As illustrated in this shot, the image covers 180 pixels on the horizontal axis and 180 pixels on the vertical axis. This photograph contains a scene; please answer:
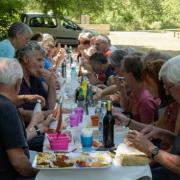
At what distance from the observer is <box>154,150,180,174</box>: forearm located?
227cm

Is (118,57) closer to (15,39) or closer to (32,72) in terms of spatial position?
(32,72)

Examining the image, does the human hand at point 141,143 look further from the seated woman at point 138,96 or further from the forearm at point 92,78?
the forearm at point 92,78

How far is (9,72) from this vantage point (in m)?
2.53

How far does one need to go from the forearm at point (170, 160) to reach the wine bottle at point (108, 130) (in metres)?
0.40

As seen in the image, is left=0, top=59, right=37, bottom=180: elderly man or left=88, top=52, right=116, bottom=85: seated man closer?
left=0, top=59, right=37, bottom=180: elderly man

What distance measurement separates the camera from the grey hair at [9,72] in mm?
2518

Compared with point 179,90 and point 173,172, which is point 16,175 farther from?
point 179,90

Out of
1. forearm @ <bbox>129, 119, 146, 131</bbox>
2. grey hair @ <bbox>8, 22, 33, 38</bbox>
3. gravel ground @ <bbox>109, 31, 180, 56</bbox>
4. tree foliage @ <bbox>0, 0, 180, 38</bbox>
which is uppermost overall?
tree foliage @ <bbox>0, 0, 180, 38</bbox>

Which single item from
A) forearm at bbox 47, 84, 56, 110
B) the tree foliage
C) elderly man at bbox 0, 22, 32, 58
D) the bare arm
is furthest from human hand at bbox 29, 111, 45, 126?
the tree foliage

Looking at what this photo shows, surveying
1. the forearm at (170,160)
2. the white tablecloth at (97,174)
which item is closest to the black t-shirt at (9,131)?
the white tablecloth at (97,174)

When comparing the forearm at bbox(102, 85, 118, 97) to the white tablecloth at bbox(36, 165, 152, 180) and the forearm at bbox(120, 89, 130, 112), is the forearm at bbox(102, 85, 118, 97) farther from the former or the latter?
the white tablecloth at bbox(36, 165, 152, 180)

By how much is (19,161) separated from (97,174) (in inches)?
17.3

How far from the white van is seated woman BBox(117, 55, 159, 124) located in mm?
13755

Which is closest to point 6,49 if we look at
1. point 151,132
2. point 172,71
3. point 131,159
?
point 151,132
